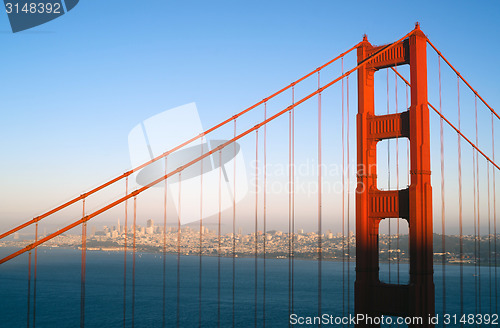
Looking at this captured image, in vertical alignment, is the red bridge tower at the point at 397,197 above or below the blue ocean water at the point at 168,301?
above

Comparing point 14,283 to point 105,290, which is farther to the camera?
point 14,283

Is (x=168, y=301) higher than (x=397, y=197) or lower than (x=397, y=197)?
lower

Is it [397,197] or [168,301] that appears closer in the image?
[397,197]

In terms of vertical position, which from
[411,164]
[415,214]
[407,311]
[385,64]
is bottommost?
[407,311]

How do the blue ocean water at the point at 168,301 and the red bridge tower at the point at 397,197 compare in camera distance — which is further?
the blue ocean water at the point at 168,301

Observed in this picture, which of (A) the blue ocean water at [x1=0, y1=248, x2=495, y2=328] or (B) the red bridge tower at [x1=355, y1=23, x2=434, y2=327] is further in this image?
(A) the blue ocean water at [x1=0, y1=248, x2=495, y2=328]

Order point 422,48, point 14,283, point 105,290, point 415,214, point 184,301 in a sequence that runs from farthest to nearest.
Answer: point 14,283
point 105,290
point 184,301
point 422,48
point 415,214

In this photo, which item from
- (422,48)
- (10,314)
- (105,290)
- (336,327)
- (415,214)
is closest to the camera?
(415,214)

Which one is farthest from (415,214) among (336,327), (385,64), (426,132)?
(336,327)

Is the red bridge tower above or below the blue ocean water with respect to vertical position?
above

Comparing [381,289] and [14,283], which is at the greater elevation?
[381,289]

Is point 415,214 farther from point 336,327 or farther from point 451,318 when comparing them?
point 451,318
